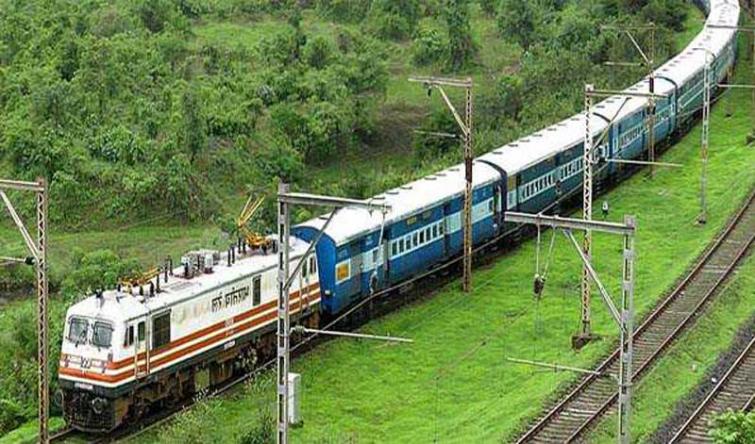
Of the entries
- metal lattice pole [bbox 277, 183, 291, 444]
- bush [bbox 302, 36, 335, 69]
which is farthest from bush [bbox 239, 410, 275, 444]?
bush [bbox 302, 36, 335, 69]

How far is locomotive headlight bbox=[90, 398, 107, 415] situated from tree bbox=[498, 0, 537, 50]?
60.6 meters

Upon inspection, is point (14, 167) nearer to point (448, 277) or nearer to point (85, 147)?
point (85, 147)

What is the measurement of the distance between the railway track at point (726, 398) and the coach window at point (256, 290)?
11.4 metres

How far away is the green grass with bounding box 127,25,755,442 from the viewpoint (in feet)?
110

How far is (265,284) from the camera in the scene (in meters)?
37.1

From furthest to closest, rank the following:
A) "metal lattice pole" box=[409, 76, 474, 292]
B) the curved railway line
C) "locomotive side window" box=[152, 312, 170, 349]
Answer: "metal lattice pole" box=[409, 76, 474, 292] → "locomotive side window" box=[152, 312, 170, 349] → the curved railway line

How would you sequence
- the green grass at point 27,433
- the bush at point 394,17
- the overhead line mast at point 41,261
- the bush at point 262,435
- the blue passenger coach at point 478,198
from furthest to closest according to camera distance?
1. the bush at point 394,17
2. the blue passenger coach at point 478,198
3. the green grass at point 27,433
4. the bush at point 262,435
5. the overhead line mast at point 41,261

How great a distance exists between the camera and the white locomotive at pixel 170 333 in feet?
107

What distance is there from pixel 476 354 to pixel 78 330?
11.5 meters

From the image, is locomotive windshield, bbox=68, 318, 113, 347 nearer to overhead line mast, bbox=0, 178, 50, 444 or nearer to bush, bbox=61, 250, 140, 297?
overhead line mast, bbox=0, 178, 50, 444

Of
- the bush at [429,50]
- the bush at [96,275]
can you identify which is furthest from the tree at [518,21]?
the bush at [96,275]

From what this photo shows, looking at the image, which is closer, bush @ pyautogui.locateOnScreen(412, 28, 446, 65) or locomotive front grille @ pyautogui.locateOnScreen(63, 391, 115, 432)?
locomotive front grille @ pyautogui.locateOnScreen(63, 391, 115, 432)

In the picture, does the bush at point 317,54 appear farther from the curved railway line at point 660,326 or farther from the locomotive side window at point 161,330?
the locomotive side window at point 161,330

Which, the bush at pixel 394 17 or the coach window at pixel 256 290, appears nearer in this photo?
the coach window at pixel 256 290
